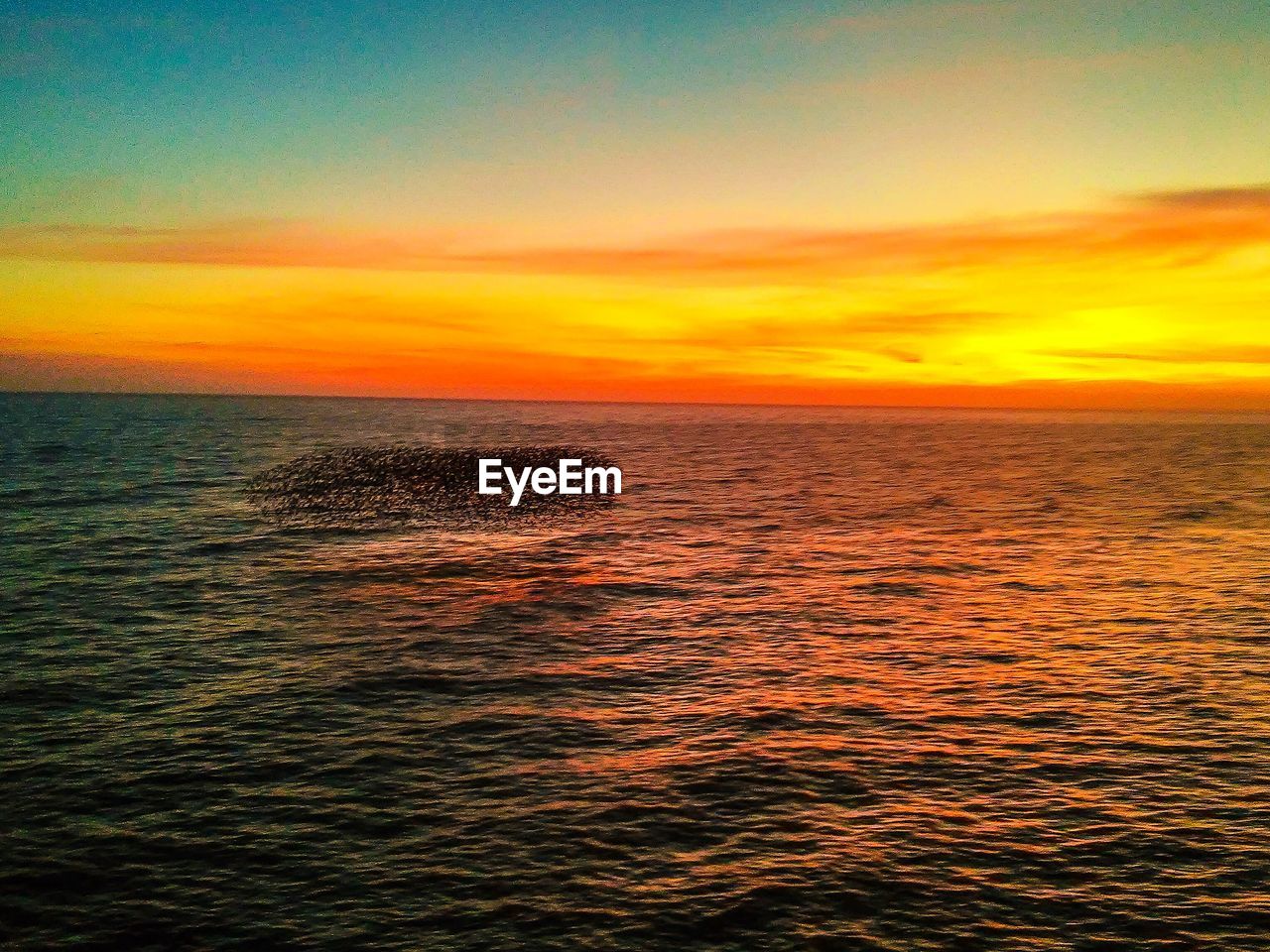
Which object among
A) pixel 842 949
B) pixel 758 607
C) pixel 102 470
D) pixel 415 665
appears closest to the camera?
pixel 842 949

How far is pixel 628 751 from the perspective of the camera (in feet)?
110

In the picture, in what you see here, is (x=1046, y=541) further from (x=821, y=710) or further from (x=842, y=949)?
(x=842, y=949)

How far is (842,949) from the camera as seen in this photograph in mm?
21688

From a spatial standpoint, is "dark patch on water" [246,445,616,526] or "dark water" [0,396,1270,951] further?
"dark patch on water" [246,445,616,526]

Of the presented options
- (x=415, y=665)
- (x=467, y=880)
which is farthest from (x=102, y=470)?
(x=467, y=880)

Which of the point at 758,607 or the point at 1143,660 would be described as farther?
the point at 758,607

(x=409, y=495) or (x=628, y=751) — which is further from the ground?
(x=409, y=495)

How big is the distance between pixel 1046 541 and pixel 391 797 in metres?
69.6

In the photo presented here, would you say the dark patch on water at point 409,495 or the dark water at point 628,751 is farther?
the dark patch on water at point 409,495

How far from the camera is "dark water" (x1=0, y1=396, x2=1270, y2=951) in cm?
2325

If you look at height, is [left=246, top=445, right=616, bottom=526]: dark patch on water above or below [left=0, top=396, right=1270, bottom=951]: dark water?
A: above

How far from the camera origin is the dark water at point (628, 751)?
2325cm

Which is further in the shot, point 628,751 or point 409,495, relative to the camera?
point 409,495

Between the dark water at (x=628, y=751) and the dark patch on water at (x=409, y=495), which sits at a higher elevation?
the dark patch on water at (x=409, y=495)
